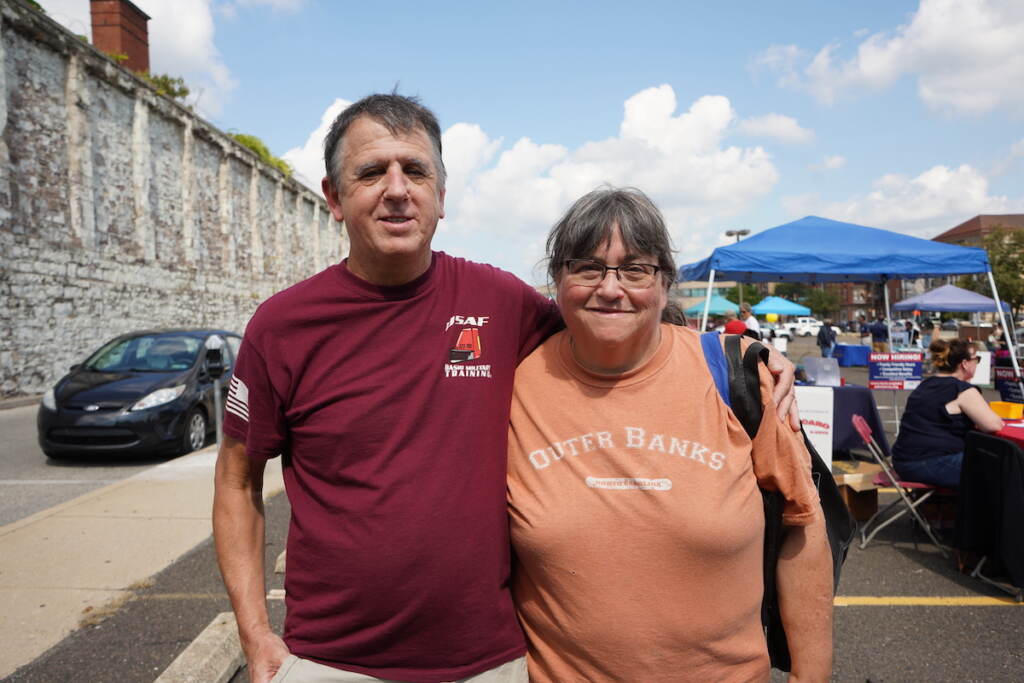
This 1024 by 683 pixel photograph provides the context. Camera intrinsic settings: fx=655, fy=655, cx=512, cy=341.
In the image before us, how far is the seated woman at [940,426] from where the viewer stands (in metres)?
5.06

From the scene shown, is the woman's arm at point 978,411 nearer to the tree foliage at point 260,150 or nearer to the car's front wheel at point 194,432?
the car's front wheel at point 194,432

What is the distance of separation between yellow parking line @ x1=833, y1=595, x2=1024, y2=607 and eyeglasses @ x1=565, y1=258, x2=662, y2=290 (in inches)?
131

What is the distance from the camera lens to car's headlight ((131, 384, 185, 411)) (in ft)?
25.8

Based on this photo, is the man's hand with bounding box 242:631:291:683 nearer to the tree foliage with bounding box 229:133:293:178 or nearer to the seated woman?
the seated woman

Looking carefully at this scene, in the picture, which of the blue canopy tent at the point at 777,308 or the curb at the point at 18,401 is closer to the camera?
the curb at the point at 18,401

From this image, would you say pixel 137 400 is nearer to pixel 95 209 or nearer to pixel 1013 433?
pixel 1013 433

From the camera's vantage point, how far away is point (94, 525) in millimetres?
5355

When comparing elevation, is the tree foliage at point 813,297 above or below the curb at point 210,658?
above

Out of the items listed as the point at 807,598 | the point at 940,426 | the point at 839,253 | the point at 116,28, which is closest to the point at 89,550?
the point at 807,598

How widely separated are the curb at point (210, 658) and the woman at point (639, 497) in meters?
2.08

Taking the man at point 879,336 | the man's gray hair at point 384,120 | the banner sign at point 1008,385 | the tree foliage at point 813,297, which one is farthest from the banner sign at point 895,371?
the tree foliage at point 813,297

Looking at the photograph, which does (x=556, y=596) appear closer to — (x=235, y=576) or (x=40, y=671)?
(x=235, y=576)

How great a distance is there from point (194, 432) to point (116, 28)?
16.3m

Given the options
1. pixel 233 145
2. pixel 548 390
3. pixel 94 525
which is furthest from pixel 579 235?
pixel 233 145
